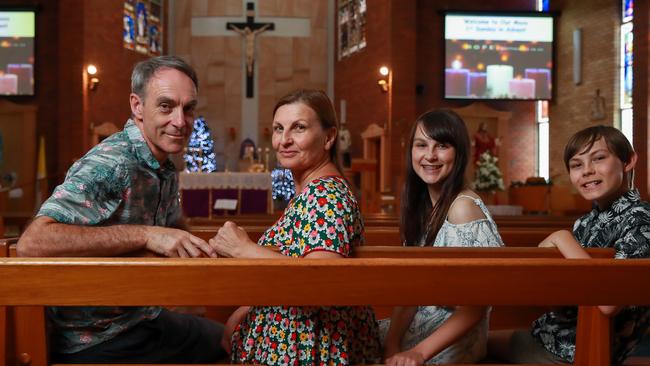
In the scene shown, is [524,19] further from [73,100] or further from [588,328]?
[588,328]

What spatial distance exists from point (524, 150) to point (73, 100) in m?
9.08

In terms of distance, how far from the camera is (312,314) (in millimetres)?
1784

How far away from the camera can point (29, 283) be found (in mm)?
1326

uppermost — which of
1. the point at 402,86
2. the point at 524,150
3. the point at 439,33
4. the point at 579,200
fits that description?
the point at 439,33

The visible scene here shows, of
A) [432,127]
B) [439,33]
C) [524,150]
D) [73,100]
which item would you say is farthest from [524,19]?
[432,127]

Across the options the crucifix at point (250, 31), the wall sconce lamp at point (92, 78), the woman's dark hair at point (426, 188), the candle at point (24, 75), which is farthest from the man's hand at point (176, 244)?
the crucifix at point (250, 31)

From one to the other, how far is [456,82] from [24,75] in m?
8.37

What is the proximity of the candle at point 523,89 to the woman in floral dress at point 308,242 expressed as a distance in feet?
41.4

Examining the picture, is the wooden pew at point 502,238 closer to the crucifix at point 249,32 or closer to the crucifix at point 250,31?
the crucifix at point 250,31

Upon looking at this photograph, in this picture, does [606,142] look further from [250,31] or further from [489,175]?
[250,31]

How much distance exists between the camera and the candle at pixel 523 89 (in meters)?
14.0

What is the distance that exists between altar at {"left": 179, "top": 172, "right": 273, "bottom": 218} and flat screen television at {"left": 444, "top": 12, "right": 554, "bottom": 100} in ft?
15.1

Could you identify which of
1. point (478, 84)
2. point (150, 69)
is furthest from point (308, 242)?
point (478, 84)

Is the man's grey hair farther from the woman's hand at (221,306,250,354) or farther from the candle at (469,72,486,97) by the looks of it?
the candle at (469,72,486,97)
